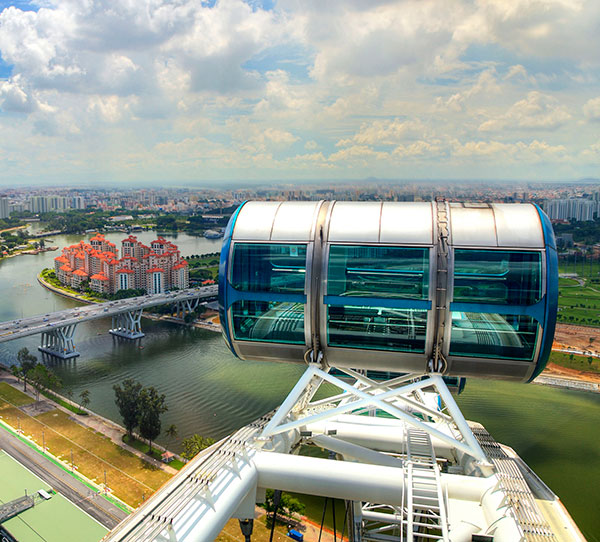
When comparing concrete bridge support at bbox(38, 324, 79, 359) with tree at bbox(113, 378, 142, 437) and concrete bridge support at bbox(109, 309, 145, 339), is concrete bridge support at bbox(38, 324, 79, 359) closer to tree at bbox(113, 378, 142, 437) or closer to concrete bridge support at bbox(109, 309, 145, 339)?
concrete bridge support at bbox(109, 309, 145, 339)

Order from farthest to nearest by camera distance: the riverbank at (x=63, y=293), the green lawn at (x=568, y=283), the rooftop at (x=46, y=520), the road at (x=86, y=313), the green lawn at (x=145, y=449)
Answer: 1. the green lawn at (x=568, y=283)
2. the riverbank at (x=63, y=293)
3. the road at (x=86, y=313)
4. the green lawn at (x=145, y=449)
5. the rooftop at (x=46, y=520)

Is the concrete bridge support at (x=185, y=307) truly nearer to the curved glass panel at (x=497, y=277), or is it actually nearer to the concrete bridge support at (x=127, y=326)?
the concrete bridge support at (x=127, y=326)

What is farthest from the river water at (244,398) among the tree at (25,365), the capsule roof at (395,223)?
the capsule roof at (395,223)

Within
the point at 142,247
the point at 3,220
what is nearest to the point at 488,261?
the point at 142,247

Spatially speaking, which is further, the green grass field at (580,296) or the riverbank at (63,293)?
the riverbank at (63,293)

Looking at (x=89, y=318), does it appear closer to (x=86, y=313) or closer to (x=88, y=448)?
(x=86, y=313)

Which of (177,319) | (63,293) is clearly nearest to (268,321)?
(177,319)

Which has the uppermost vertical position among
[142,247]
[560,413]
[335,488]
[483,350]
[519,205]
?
[519,205]

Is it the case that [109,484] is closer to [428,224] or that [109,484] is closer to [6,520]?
[6,520]
